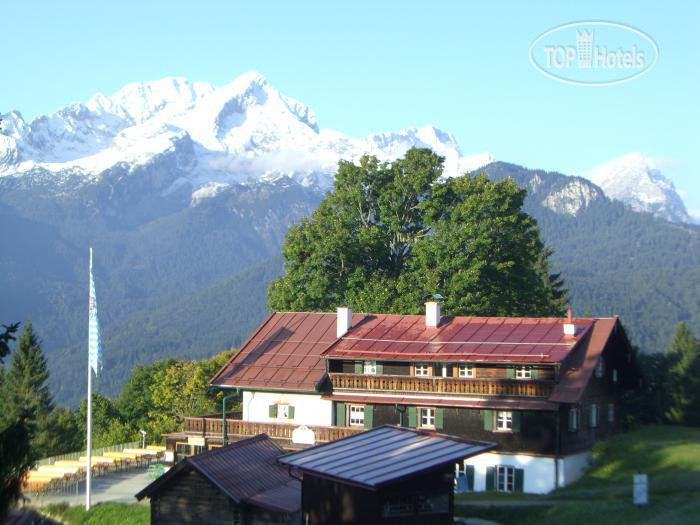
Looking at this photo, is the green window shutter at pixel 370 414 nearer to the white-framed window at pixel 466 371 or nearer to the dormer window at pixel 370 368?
the dormer window at pixel 370 368

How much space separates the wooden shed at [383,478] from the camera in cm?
2845

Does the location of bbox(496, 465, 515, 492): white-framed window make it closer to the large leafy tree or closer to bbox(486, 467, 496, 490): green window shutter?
bbox(486, 467, 496, 490): green window shutter

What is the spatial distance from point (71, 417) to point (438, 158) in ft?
128

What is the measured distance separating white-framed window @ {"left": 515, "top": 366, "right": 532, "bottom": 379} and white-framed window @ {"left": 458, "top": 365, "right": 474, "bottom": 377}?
2066 mm

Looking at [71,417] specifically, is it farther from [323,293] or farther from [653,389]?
[653,389]

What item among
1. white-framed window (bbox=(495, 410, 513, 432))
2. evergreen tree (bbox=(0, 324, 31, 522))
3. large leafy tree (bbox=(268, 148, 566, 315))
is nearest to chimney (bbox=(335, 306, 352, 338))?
large leafy tree (bbox=(268, 148, 566, 315))

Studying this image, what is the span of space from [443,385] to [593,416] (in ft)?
23.6

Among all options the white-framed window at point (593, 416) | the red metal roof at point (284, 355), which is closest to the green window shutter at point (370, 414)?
the red metal roof at point (284, 355)

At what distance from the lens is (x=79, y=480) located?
5266cm

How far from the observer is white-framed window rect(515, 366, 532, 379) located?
143 feet

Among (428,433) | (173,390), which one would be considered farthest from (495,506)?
(173,390)

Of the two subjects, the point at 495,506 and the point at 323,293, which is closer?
the point at 495,506

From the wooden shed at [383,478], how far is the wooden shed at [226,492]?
19.9 ft

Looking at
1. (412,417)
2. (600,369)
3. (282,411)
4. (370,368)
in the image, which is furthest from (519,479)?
(282,411)
